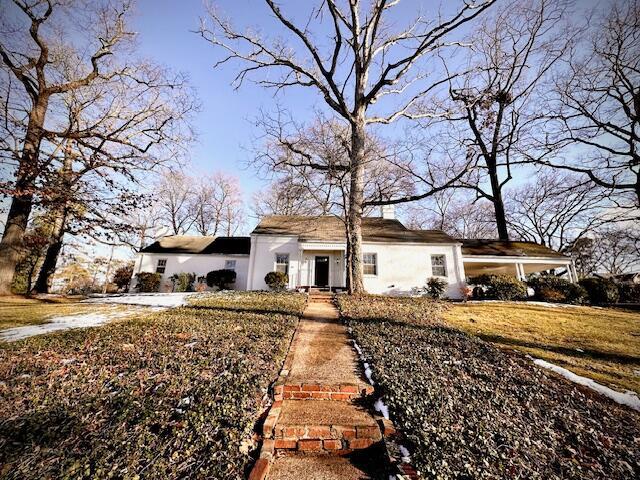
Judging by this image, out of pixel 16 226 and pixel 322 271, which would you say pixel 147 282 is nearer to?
pixel 16 226

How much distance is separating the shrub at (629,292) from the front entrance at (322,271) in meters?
15.7

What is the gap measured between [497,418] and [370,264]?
12.2 meters

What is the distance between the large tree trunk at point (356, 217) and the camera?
37.3 ft

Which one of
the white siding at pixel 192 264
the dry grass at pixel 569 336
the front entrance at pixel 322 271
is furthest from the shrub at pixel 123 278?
the dry grass at pixel 569 336

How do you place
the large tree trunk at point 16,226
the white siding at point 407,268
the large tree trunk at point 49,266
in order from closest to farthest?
the large tree trunk at point 16,226 → the large tree trunk at point 49,266 → the white siding at point 407,268

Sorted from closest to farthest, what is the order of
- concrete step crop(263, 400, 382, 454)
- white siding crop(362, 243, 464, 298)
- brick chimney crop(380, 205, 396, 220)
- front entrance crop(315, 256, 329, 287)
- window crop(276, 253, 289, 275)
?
concrete step crop(263, 400, 382, 454) < white siding crop(362, 243, 464, 298) < window crop(276, 253, 289, 275) < front entrance crop(315, 256, 329, 287) < brick chimney crop(380, 205, 396, 220)

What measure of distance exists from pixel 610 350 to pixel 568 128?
40.2 ft

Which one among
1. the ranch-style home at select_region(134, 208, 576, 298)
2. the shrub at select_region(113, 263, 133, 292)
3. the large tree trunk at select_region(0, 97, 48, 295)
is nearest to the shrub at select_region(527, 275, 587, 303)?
the ranch-style home at select_region(134, 208, 576, 298)

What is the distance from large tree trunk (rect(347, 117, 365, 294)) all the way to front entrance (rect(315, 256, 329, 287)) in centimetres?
456

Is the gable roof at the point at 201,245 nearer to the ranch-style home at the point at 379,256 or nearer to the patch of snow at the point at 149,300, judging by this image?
the ranch-style home at the point at 379,256

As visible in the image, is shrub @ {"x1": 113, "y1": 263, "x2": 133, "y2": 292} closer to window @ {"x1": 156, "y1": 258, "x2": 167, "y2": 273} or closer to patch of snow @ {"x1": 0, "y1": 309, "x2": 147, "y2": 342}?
window @ {"x1": 156, "y1": 258, "x2": 167, "y2": 273}

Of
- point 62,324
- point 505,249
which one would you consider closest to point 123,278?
point 62,324

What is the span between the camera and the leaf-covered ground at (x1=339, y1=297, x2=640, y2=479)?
7.64 feet

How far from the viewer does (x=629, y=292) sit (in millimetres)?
13445
